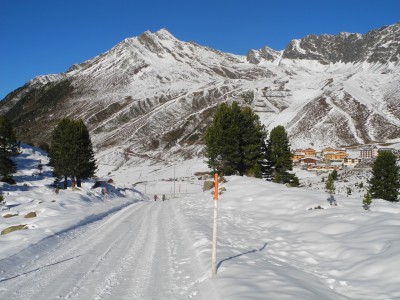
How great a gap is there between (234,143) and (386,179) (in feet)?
75.6

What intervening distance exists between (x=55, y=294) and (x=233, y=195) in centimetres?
2272

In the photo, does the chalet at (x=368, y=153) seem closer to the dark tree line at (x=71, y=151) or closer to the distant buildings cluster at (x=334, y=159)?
the distant buildings cluster at (x=334, y=159)

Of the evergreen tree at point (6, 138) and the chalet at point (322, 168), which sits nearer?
the evergreen tree at point (6, 138)

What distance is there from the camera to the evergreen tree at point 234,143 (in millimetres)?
45094

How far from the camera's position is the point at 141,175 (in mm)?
157625

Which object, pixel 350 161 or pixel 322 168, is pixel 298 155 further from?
pixel 322 168

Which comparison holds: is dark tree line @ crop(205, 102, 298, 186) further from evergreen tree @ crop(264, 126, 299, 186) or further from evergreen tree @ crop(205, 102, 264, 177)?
evergreen tree @ crop(264, 126, 299, 186)

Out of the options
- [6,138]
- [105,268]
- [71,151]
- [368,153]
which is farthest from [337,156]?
[105,268]

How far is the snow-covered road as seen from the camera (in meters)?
8.27

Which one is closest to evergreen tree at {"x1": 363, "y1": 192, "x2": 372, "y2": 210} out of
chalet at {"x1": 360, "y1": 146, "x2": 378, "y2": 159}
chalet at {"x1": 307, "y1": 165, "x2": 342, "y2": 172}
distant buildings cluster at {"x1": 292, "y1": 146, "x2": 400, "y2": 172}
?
chalet at {"x1": 307, "y1": 165, "x2": 342, "y2": 172}

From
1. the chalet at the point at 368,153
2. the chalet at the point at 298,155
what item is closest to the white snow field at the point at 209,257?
the chalet at the point at 368,153

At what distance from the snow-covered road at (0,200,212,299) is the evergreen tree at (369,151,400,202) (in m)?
42.5

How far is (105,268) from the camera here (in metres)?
10.2

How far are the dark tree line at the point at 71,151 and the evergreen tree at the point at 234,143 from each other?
20120mm
